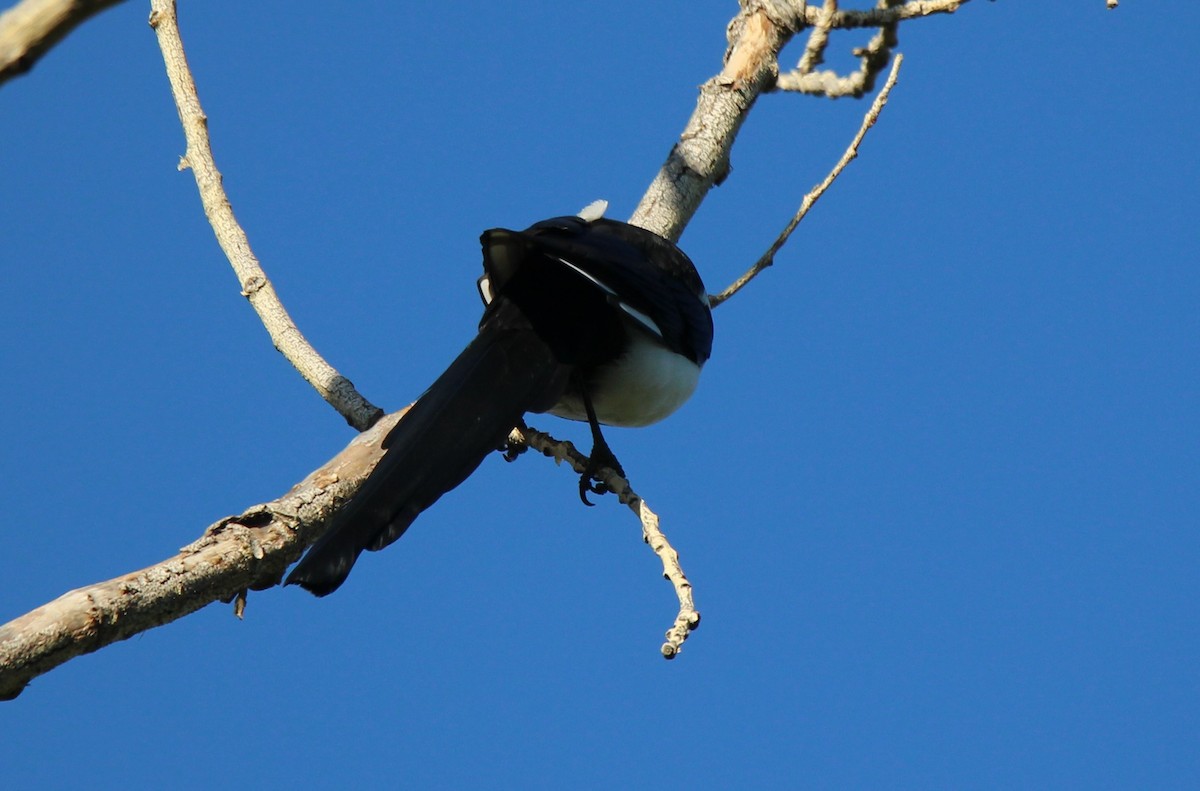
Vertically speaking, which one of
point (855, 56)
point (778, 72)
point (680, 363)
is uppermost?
point (855, 56)

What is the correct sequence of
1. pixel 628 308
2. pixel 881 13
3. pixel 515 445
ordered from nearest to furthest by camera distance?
pixel 628 308 < pixel 515 445 < pixel 881 13

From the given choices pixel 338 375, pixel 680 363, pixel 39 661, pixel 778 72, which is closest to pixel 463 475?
pixel 338 375

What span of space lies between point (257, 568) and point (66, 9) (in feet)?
5.38

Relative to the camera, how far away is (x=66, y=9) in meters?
1.29

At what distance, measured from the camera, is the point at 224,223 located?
364 centimetres

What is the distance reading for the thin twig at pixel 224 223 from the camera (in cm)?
356

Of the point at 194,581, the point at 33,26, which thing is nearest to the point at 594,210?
the point at 194,581

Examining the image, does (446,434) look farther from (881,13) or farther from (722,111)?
(881,13)

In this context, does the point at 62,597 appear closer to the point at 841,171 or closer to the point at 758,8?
the point at 841,171

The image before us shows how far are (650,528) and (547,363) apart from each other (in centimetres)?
81

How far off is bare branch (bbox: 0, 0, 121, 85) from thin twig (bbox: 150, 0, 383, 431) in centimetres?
226

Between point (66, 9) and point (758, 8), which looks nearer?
point (66, 9)

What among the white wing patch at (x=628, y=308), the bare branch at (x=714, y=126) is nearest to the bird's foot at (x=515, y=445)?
the white wing patch at (x=628, y=308)

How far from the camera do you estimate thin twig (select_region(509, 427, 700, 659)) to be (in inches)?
87.4
